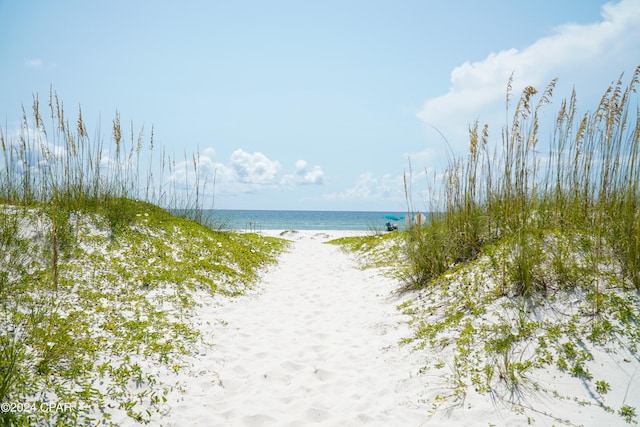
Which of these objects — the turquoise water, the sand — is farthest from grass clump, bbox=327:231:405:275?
the sand

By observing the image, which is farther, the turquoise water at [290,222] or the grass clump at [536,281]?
the turquoise water at [290,222]

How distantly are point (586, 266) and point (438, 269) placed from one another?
2.18 metres

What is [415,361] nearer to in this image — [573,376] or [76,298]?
[573,376]

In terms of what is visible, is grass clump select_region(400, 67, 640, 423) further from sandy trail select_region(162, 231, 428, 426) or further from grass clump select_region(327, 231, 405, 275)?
grass clump select_region(327, 231, 405, 275)

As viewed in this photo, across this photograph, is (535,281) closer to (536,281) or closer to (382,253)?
(536,281)

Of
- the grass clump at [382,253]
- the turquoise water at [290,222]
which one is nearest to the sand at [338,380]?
the grass clump at [382,253]

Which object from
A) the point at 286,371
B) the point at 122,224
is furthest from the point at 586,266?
the point at 122,224

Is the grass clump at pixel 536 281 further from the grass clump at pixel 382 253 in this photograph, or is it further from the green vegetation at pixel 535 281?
the grass clump at pixel 382 253

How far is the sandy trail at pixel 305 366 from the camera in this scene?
293cm

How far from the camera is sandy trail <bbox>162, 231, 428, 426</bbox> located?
2.93 metres

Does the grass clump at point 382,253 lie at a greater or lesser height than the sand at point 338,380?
greater

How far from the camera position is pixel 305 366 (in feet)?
12.5

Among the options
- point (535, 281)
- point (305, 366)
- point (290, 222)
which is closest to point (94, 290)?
point (305, 366)

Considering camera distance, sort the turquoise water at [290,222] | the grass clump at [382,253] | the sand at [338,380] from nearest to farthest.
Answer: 1. the sand at [338,380]
2. the grass clump at [382,253]
3. the turquoise water at [290,222]
